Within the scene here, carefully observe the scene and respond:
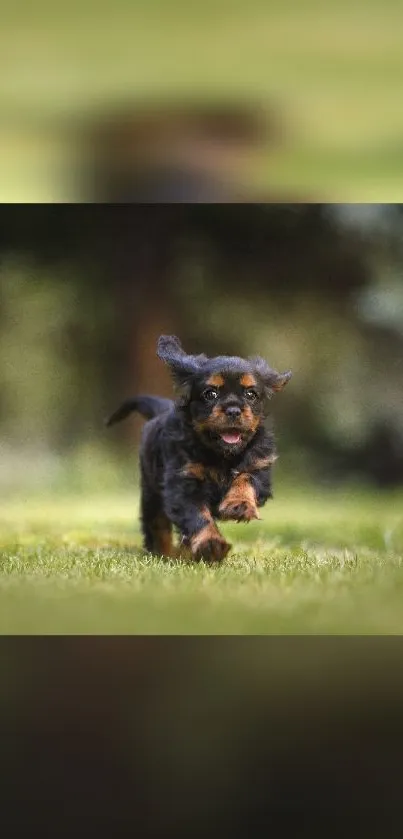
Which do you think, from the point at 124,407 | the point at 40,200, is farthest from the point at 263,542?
the point at 40,200

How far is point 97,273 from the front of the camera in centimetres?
302

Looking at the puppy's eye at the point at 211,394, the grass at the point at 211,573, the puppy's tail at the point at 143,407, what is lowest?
the grass at the point at 211,573

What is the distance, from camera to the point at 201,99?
1.08 meters

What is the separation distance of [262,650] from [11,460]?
2.04m

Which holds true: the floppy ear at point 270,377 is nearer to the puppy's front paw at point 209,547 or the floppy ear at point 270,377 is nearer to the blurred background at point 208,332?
the puppy's front paw at point 209,547

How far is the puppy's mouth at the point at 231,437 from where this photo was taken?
84.0 inches

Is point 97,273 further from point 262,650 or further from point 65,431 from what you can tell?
point 262,650

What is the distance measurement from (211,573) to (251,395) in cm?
53

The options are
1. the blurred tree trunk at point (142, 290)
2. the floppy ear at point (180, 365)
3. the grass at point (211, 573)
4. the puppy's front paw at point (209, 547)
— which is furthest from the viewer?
the blurred tree trunk at point (142, 290)

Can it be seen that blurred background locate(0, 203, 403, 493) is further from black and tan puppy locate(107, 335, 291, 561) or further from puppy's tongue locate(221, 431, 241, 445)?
puppy's tongue locate(221, 431, 241, 445)

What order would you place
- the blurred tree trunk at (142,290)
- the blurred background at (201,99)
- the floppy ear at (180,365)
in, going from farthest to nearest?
the blurred tree trunk at (142,290)
the floppy ear at (180,365)
the blurred background at (201,99)

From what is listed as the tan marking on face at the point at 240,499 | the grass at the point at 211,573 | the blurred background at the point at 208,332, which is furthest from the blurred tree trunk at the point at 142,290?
the tan marking on face at the point at 240,499

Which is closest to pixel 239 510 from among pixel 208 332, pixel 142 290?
pixel 208 332

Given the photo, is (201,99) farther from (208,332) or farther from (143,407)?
(208,332)
